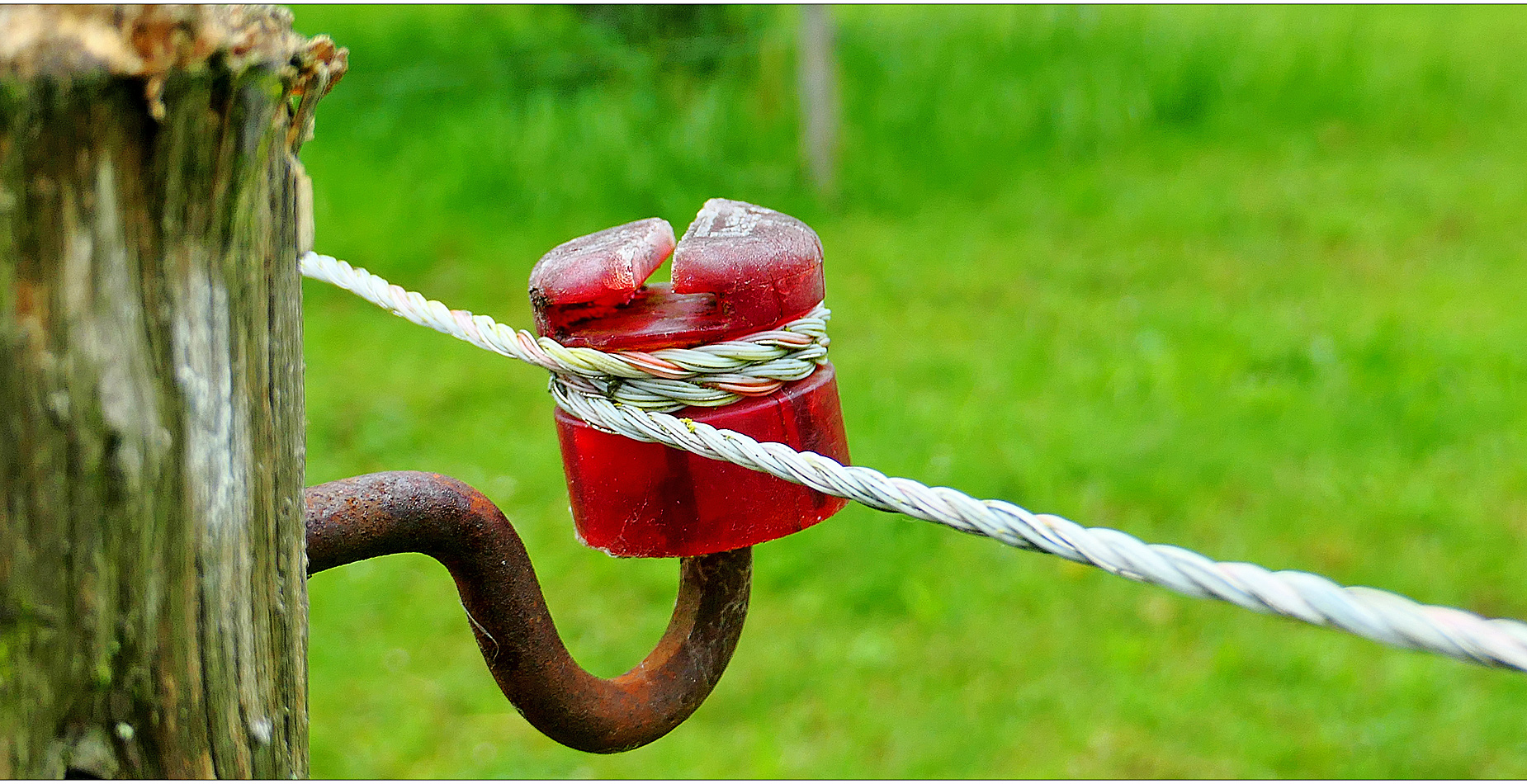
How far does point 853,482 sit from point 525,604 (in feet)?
1.21

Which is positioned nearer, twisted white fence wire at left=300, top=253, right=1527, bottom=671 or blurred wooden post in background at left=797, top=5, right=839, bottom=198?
twisted white fence wire at left=300, top=253, right=1527, bottom=671

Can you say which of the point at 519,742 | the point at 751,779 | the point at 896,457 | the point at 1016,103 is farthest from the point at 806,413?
the point at 1016,103

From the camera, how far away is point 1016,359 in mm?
4078

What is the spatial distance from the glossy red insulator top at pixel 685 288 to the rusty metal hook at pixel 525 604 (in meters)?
0.17

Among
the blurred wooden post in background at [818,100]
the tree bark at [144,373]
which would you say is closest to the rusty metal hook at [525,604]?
the tree bark at [144,373]

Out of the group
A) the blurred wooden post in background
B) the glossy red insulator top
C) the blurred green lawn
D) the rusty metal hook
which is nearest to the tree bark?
the rusty metal hook

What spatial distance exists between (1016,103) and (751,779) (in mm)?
3964

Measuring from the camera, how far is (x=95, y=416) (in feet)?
2.07

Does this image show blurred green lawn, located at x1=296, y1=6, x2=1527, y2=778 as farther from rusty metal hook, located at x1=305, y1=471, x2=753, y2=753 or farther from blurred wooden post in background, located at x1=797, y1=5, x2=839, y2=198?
rusty metal hook, located at x1=305, y1=471, x2=753, y2=753

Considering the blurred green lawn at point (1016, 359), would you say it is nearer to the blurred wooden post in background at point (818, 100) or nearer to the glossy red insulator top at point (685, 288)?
the blurred wooden post in background at point (818, 100)

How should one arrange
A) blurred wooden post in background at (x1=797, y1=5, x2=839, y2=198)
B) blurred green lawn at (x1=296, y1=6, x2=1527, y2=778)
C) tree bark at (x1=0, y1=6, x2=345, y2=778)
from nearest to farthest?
tree bark at (x1=0, y1=6, x2=345, y2=778) → blurred green lawn at (x1=296, y1=6, x2=1527, y2=778) → blurred wooden post in background at (x1=797, y1=5, x2=839, y2=198)

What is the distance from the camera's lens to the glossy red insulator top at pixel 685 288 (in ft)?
3.43

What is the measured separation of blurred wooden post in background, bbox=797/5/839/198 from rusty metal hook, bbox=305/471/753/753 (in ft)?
14.1

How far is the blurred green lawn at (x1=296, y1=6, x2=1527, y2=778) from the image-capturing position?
2688mm
